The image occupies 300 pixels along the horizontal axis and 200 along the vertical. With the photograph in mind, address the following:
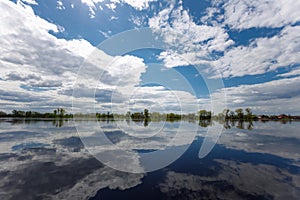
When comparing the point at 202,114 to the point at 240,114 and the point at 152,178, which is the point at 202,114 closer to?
the point at 240,114

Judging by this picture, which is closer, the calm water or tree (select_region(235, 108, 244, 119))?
the calm water

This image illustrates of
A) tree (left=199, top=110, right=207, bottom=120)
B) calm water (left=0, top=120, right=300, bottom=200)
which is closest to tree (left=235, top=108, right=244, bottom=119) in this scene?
tree (left=199, top=110, right=207, bottom=120)

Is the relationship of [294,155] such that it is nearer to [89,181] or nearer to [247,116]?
[89,181]

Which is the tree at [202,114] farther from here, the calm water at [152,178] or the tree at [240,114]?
the calm water at [152,178]

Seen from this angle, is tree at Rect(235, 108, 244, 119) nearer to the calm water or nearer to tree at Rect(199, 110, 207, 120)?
tree at Rect(199, 110, 207, 120)

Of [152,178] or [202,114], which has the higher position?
[202,114]

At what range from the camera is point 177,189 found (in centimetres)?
700

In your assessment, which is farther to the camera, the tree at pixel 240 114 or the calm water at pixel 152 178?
the tree at pixel 240 114

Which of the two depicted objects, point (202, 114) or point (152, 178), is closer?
point (152, 178)

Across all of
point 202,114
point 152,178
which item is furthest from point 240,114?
point 152,178

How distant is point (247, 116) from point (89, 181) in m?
146

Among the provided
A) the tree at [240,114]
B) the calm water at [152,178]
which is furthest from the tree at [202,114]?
the calm water at [152,178]

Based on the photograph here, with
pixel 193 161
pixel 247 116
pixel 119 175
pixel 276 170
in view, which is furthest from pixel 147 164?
pixel 247 116

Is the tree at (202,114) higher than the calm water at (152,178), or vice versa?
the tree at (202,114)
